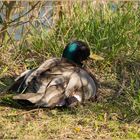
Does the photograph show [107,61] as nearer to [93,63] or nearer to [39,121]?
[93,63]

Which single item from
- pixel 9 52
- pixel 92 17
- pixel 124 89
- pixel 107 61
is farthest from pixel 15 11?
pixel 124 89

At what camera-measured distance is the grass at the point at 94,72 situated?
482 centimetres

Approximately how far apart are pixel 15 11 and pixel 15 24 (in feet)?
2.68

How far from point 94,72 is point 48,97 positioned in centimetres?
138

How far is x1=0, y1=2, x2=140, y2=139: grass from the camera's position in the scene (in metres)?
4.82

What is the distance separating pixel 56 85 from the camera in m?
5.38

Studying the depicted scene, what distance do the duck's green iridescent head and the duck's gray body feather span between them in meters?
0.39

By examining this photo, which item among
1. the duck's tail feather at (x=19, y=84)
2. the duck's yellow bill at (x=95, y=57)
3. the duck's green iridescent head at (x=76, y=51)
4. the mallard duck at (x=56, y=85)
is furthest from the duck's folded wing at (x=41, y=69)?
the duck's yellow bill at (x=95, y=57)

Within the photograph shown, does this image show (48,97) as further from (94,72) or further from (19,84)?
(94,72)

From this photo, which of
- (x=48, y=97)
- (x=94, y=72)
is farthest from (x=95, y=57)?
(x=48, y=97)

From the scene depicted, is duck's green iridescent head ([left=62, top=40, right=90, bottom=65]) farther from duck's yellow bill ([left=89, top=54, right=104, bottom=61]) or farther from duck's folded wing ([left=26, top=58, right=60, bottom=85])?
duck's folded wing ([left=26, top=58, right=60, bottom=85])

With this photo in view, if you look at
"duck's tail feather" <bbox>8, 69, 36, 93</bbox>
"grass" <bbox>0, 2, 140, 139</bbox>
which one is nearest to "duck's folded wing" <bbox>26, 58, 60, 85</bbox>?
"duck's tail feather" <bbox>8, 69, 36, 93</bbox>

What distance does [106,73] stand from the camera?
6523mm

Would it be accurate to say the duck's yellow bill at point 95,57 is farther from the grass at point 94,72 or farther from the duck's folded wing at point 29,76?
the duck's folded wing at point 29,76
